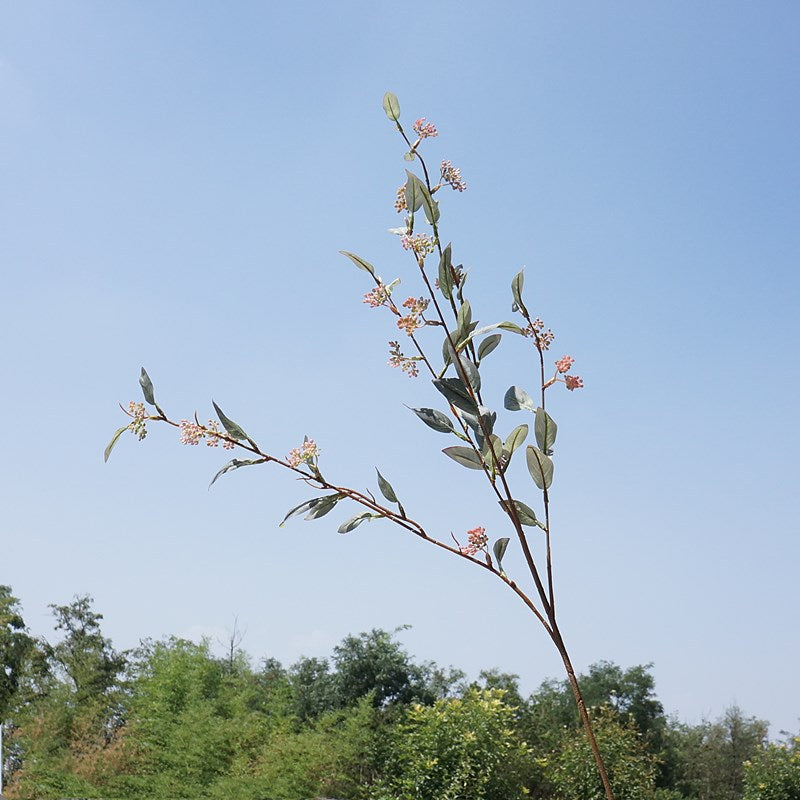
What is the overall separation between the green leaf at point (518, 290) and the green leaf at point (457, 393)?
0.44 feet

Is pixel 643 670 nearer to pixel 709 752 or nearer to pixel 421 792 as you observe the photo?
pixel 709 752

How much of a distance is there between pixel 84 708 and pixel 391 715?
5.50 m

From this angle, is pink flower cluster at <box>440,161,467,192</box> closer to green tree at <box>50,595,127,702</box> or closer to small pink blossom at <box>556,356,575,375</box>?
small pink blossom at <box>556,356,575,375</box>

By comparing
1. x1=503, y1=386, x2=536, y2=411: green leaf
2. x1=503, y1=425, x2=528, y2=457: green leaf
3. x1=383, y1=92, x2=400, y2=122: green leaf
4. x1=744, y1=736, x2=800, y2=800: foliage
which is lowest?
x1=503, y1=425, x2=528, y2=457: green leaf

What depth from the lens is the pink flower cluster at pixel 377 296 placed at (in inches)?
40.9

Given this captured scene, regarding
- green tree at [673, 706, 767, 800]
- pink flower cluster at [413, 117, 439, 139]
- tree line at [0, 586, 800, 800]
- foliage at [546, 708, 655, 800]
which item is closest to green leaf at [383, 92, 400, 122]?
pink flower cluster at [413, 117, 439, 139]

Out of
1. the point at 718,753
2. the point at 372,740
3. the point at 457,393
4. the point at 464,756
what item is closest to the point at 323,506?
the point at 457,393

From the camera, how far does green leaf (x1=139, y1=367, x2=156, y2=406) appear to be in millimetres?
1058

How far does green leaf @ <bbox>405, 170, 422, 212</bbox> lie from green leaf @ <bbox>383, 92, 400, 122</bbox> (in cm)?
7

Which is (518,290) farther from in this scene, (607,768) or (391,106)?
(607,768)

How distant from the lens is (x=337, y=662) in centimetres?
1004

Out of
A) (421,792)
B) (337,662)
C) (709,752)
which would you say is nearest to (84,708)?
(337,662)

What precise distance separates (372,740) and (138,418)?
8722 millimetres

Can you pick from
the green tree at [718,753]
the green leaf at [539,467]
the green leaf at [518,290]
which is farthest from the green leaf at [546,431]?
the green tree at [718,753]
